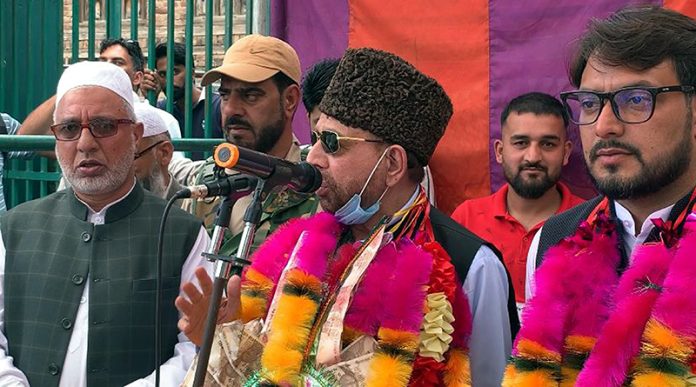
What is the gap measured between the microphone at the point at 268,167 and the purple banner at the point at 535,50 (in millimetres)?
2487

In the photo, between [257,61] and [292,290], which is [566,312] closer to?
[292,290]

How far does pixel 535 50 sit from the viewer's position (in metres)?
4.92

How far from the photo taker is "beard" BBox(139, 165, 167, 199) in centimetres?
459

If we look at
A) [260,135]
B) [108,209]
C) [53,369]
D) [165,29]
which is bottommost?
[53,369]

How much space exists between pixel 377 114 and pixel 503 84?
222 centimetres

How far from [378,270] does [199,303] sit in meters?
0.50

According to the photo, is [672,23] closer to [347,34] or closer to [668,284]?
[668,284]

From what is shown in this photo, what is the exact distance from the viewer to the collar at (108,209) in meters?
3.55

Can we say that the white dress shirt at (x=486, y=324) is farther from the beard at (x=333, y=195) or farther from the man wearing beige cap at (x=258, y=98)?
the man wearing beige cap at (x=258, y=98)

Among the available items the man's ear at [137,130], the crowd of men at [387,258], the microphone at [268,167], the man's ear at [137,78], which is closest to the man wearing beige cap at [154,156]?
the crowd of men at [387,258]

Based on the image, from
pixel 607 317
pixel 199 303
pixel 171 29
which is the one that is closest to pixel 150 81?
pixel 171 29

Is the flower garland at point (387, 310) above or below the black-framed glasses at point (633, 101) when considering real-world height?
below

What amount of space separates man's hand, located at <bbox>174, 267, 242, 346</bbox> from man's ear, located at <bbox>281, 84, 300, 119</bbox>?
75.3 inches

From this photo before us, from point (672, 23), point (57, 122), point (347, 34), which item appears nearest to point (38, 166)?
point (347, 34)
